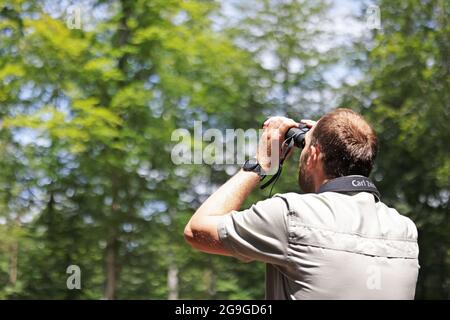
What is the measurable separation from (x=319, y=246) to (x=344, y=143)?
0.33 meters

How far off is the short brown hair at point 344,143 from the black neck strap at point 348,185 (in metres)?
A: 0.03

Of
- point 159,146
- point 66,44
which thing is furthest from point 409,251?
point 159,146

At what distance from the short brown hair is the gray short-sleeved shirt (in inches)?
3.9

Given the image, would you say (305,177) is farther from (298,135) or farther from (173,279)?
(173,279)

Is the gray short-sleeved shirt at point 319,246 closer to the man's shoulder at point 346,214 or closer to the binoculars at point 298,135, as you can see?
the man's shoulder at point 346,214

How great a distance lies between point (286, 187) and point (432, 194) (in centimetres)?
387

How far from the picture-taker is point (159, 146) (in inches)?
607

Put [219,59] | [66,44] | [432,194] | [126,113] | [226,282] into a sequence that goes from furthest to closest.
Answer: [226,282] → [432,194] → [219,59] → [126,113] → [66,44]

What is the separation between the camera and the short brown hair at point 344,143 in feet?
6.28

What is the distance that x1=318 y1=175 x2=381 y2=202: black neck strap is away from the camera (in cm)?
190

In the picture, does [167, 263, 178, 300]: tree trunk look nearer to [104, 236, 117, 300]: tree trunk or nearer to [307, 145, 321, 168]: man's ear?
[104, 236, 117, 300]: tree trunk

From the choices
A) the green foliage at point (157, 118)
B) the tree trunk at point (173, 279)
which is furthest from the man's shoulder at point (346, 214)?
the tree trunk at point (173, 279)
